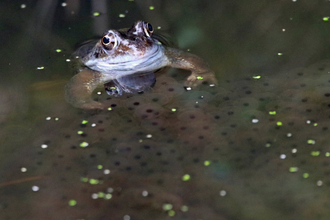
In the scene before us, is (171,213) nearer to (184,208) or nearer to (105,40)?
(184,208)

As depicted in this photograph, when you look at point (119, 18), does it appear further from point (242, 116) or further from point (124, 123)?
point (242, 116)

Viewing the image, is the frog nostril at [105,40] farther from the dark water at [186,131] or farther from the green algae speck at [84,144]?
the green algae speck at [84,144]

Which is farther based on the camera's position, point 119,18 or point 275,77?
point 119,18

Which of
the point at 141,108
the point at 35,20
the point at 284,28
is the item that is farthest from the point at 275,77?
the point at 35,20

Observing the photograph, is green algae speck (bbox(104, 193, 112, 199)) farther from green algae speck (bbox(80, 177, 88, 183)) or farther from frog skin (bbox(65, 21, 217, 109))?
frog skin (bbox(65, 21, 217, 109))

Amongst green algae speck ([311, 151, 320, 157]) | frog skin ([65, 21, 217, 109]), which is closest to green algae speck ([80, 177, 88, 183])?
frog skin ([65, 21, 217, 109])

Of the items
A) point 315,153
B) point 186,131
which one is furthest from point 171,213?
point 315,153
